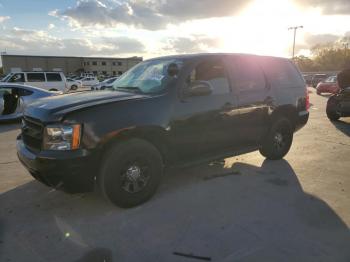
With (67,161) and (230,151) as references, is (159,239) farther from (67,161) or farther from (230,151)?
(230,151)

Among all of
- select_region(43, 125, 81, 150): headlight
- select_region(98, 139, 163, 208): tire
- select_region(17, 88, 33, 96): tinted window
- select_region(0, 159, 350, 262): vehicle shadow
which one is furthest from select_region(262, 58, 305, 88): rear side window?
select_region(17, 88, 33, 96): tinted window

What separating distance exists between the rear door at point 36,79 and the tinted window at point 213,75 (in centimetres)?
1943

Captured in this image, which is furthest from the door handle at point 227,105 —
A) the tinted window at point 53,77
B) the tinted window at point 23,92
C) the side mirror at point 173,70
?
the tinted window at point 53,77

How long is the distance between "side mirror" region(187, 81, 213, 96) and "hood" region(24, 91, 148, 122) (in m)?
0.64

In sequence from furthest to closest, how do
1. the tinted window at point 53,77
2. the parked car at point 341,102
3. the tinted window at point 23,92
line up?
the tinted window at point 53,77, the tinted window at point 23,92, the parked car at point 341,102

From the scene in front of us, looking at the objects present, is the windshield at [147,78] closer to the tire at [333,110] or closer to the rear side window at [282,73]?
the rear side window at [282,73]

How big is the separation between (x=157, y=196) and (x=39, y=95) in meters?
8.45

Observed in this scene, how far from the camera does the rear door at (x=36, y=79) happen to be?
22.0 m

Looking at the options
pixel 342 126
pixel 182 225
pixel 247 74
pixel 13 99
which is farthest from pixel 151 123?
pixel 13 99

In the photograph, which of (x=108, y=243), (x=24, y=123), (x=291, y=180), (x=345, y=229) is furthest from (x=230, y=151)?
(x=24, y=123)

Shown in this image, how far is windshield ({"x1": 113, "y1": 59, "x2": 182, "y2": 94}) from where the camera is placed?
4659 mm

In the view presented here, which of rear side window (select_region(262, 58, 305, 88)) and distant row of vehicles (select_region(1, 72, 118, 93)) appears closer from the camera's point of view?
rear side window (select_region(262, 58, 305, 88))

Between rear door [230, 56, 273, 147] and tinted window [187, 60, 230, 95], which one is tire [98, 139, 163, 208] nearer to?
tinted window [187, 60, 230, 95]

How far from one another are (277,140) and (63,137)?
13.0 ft
